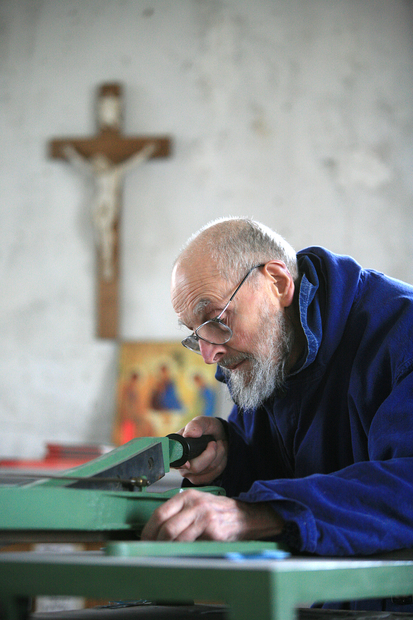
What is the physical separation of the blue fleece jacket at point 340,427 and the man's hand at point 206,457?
4 cm

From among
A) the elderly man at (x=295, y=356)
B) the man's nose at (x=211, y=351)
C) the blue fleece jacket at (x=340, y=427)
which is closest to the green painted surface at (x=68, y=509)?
the blue fleece jacket at (x=340, y=427)

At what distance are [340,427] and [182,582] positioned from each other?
3.23 ft

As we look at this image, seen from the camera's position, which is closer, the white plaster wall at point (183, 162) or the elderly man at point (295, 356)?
the elderly man at point (295, 356)

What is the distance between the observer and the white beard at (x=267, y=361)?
5.75ft

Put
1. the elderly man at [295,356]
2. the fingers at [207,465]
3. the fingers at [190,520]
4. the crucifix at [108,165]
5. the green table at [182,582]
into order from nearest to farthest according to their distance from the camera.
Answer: the green table at [182,582]
the fingers at [190,520]
the elderly man at [295,356]
the fingers at [207,465]
the crucifix at [108,165]

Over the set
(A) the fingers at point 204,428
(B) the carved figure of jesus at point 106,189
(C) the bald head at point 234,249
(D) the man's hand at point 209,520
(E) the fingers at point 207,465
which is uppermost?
(B) the carved figure of jesus at point 106,189

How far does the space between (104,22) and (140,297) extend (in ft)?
7.82

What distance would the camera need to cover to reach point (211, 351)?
5.82 feet

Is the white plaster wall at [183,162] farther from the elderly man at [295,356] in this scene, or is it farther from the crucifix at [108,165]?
the elderly man at [295,356]

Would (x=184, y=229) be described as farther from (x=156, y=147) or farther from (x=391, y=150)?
(x=391, y=150)

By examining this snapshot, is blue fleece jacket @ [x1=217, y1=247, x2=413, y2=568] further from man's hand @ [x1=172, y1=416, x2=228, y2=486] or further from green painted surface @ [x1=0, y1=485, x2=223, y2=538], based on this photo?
green painted surface @ [x1=0, y1=485, x2=223, y2=538]

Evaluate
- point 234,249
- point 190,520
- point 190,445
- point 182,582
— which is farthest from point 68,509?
point 234,249

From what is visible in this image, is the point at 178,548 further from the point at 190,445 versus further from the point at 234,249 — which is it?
the point at 234,249

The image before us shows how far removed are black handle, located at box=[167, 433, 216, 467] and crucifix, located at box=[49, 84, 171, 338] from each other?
365 centimetres
